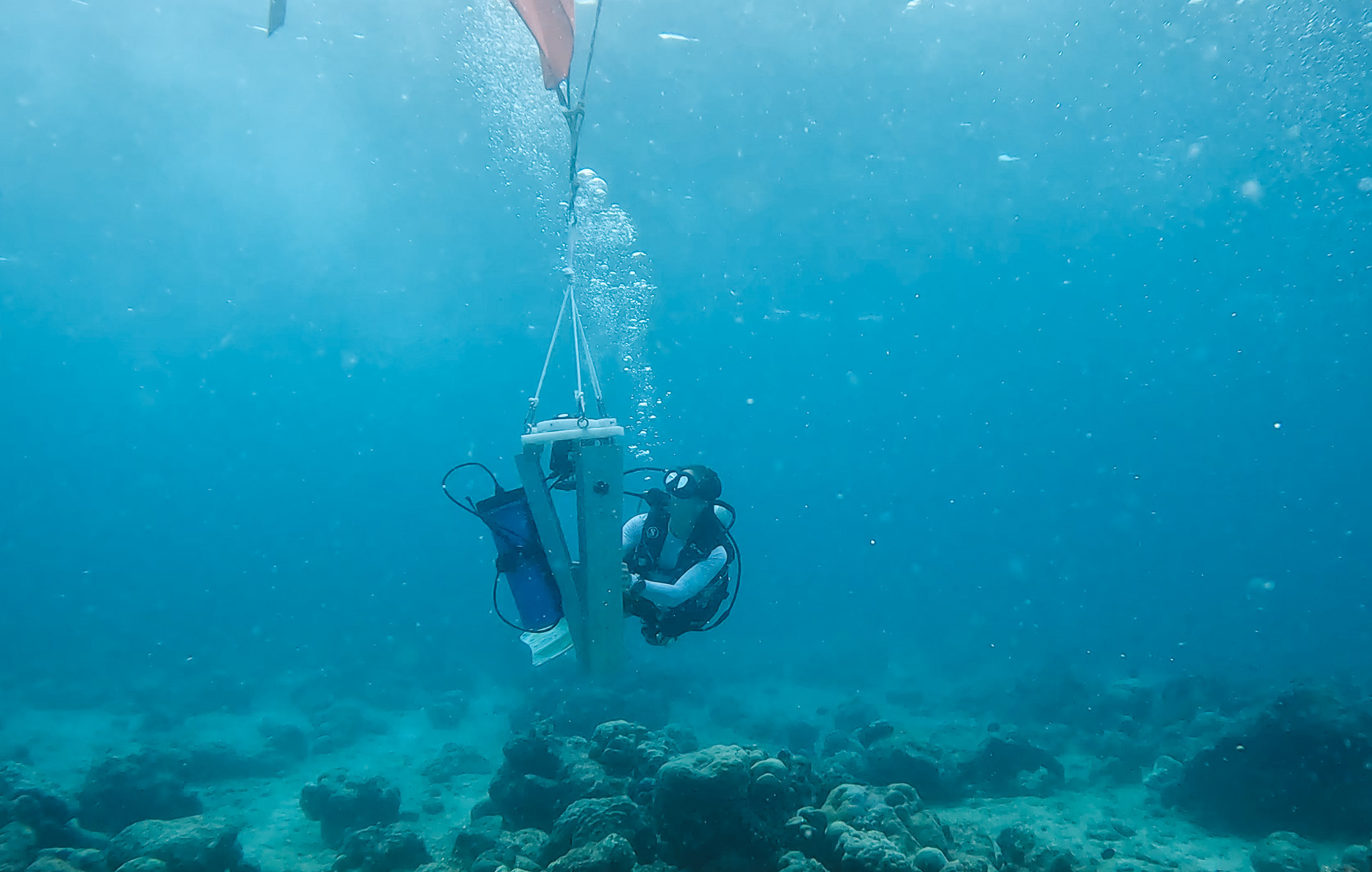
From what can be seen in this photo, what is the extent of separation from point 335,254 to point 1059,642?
6265 cm

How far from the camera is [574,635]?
4719 mm

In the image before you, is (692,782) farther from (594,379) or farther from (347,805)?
(347,805)

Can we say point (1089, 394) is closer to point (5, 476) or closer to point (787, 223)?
point (787, 223)

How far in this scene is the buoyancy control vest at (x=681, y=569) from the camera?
5305 mm

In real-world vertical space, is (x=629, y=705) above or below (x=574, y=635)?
above

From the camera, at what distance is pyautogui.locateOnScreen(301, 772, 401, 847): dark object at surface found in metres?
9.41

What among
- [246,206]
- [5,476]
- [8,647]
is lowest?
[8,647]

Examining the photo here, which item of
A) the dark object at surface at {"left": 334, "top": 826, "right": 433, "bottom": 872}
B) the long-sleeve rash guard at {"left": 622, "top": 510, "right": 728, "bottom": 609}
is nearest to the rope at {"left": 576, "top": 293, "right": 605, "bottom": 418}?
the long-sleeve rash guard at {"left": 622, "top": 510, "right": 728, "bottom": 609}

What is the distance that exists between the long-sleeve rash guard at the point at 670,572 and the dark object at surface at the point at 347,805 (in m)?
7.13

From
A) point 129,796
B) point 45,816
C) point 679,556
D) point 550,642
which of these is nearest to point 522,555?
point 550,642

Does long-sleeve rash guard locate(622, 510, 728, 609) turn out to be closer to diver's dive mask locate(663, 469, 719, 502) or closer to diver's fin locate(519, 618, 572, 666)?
diver's dive mask locate(663, 469, 719, 502)

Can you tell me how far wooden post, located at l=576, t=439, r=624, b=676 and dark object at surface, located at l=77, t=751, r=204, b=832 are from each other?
10.1 m

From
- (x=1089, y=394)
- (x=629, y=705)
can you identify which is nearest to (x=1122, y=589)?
(x=1089, y=394)

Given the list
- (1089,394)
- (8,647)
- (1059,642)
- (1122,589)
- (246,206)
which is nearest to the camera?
(8,647)
